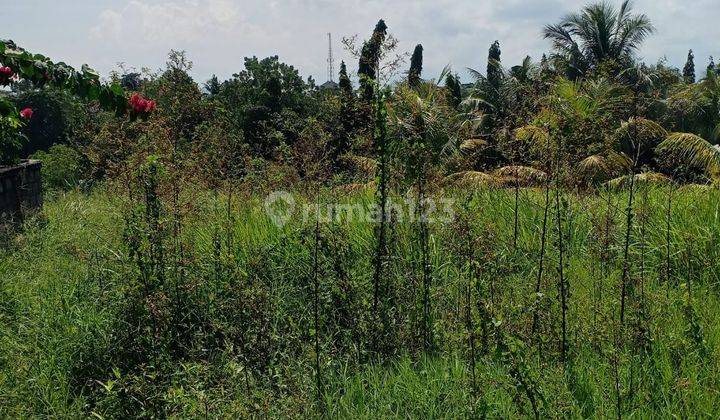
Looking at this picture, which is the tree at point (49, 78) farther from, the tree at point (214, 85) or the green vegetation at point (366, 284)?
the tree at point (214, 85)

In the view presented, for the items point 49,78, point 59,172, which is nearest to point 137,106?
point 49,78

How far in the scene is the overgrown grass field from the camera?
9.39 feet

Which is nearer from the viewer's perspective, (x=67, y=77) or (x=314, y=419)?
(x=314, y=419)

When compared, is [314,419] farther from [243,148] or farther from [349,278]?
[243,148]

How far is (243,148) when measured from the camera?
506cm

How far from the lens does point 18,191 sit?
726 centimetres

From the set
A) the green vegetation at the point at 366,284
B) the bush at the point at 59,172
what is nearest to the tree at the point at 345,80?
the green vegetation at the point at 366,284

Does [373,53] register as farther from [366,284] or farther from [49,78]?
[49,78]

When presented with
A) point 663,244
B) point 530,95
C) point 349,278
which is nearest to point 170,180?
point 349,278

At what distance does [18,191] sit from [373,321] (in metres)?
5.60

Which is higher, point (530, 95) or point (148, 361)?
point (530, 95)

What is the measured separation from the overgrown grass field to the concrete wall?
6.98 feet

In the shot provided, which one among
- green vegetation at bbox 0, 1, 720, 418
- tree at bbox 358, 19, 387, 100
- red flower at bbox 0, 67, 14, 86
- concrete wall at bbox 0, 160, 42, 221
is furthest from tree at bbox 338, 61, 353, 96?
concrete wall at bbox 0, 160, 42, 221

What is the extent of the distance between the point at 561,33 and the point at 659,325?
23563 mm
